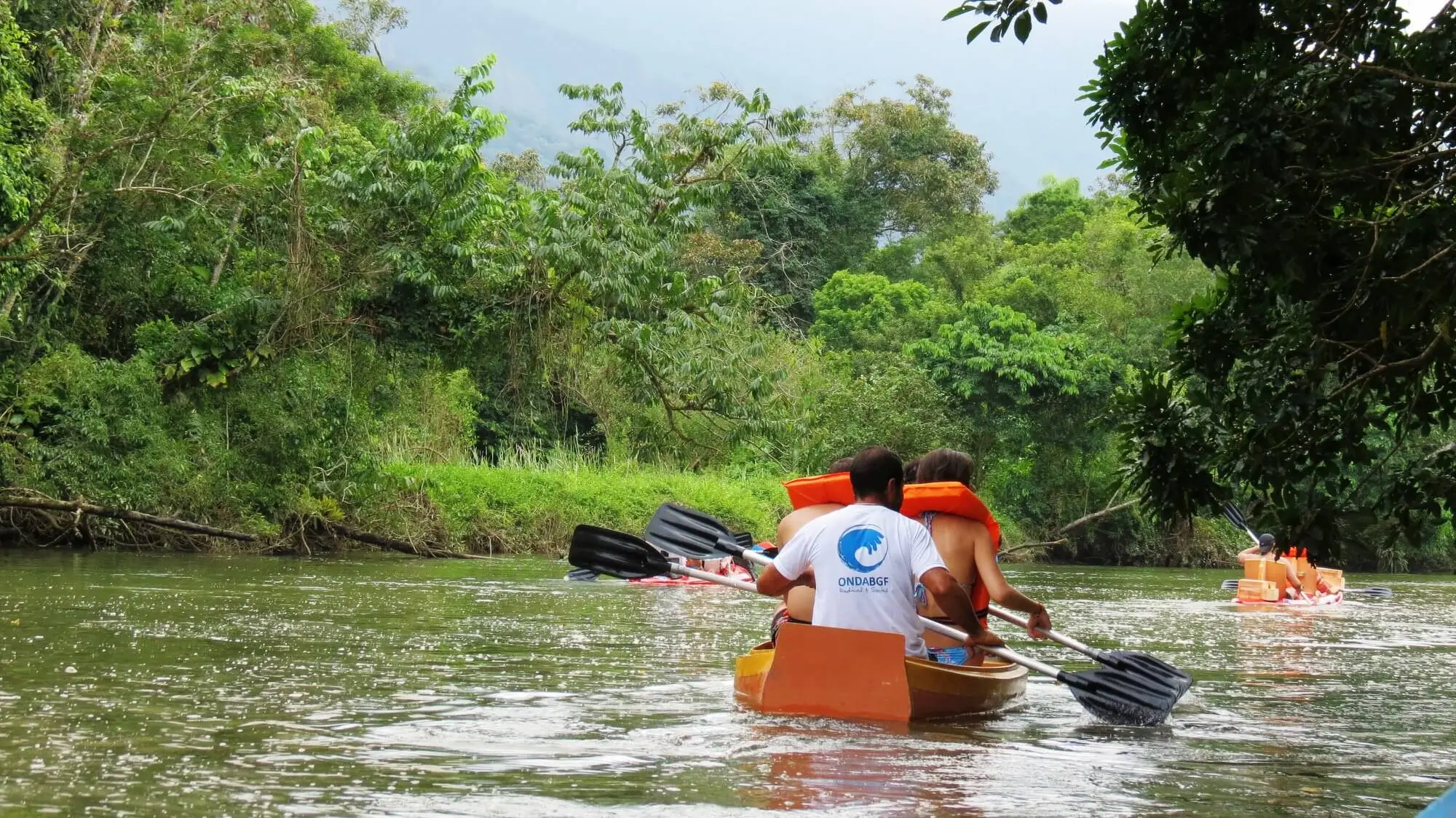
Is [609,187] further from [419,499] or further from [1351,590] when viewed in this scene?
→ [1351,590]

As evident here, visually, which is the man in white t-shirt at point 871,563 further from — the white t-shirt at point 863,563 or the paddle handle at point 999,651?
the paddle handle at point 999,651

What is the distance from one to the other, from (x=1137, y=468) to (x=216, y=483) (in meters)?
15.5

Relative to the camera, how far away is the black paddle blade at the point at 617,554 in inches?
332

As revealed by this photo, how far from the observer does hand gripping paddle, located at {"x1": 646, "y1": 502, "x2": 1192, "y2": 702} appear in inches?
295

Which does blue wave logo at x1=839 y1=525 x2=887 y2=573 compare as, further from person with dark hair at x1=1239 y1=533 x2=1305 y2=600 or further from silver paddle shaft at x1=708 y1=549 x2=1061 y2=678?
person with dark hair at x1=1239 y1=533 x2=1305 y2=600

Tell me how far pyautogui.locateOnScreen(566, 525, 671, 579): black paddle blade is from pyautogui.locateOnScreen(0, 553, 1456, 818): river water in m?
0.60

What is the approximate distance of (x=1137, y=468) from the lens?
21.5 ft

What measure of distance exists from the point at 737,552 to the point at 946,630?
1538mm

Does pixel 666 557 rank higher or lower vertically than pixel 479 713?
higher

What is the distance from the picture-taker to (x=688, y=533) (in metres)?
8.70

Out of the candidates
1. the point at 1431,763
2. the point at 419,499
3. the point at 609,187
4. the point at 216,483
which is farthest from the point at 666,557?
the point at 419,499

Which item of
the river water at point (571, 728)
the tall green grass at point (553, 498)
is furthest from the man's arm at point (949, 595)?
the tall green grass at point (553, 498)

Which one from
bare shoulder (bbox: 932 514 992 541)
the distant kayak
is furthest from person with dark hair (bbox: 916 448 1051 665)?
the distant kayak

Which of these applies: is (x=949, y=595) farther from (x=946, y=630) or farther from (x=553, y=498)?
(x=553, y=498)
